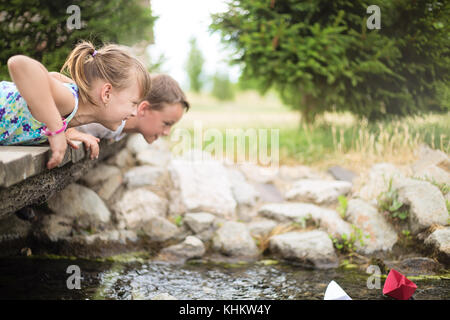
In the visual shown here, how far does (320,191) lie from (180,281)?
1.83m

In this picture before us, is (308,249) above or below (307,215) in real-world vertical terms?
below

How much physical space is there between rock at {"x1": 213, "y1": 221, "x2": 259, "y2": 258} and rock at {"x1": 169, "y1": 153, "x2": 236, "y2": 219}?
1.21 ft

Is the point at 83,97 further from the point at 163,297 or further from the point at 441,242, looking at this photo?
the point at 441,242

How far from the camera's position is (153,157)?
4.93m

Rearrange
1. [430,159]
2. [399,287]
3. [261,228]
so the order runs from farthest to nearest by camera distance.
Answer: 1. [261,228]
2. [430,159]
3. [399,287]

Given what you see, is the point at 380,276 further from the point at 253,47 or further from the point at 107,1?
the point at 107,1

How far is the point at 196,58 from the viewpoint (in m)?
20.0

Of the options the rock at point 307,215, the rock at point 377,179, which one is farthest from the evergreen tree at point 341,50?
the rock at point 307,215

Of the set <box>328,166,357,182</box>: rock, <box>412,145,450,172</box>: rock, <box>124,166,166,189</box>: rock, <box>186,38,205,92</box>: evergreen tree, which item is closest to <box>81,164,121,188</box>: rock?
<box>124,166,166,189</box>: rock

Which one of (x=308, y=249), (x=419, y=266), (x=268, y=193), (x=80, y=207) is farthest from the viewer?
(x=268, y=193)

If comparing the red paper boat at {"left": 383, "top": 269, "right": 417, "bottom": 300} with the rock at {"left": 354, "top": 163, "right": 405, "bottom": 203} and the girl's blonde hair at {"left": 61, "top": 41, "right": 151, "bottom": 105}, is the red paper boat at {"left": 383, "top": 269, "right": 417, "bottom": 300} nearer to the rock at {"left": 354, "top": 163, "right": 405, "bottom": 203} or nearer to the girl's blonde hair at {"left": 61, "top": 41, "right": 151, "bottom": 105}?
the rock at {"left": 354, "top": 163, "right": 405, "bottom": 203}

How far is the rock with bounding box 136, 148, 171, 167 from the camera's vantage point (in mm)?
4824

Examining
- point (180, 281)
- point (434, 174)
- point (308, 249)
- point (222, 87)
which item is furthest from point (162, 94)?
point (222, 87)
